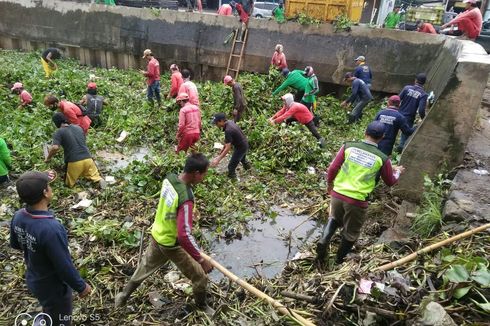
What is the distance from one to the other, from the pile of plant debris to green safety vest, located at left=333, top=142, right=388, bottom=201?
0.71 meters

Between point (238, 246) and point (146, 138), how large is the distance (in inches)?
180

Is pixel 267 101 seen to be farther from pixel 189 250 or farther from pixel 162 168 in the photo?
pixel 189 250

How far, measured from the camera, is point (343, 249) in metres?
4.31

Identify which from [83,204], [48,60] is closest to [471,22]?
[83,204]

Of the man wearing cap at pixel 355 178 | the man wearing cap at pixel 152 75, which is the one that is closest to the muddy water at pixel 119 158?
the man wearing cap at pixel 152 75

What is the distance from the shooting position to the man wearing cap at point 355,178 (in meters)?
3.94

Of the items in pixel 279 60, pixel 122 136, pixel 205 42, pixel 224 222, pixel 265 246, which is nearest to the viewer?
pixel 265 246

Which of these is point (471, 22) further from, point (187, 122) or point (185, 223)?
point (185, 223)

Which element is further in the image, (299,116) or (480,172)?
(299,116)

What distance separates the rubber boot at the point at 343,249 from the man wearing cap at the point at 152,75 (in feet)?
24.7

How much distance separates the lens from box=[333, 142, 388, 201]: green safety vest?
3.92m

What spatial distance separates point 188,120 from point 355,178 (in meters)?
3.69

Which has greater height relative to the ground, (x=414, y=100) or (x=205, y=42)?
(x=205, y=42)

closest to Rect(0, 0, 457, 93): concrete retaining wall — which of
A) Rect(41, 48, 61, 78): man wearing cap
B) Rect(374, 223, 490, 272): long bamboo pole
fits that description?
Rect(41, 48, 61, 78): man wearing cap
